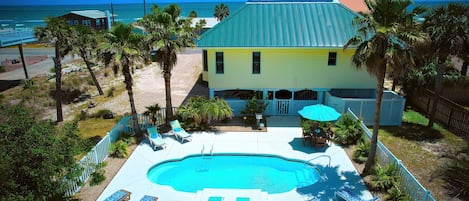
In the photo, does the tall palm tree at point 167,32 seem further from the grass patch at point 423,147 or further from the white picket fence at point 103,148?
the grass patch at point 423,147

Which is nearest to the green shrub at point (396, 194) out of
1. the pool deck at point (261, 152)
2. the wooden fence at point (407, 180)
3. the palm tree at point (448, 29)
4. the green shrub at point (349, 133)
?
the wooden fence at point (407, 180)

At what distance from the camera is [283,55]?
20922 mm

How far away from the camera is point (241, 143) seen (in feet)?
57.3

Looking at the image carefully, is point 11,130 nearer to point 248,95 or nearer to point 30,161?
point 30,161

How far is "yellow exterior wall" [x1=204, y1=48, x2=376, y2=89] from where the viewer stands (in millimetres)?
20844

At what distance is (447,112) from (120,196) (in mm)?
18899

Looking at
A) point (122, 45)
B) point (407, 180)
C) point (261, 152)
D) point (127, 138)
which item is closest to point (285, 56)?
point (261, 152)

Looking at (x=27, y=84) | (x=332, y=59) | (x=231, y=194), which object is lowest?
(x=231, y=194)

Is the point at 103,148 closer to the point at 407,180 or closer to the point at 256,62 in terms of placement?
the point at 256,62

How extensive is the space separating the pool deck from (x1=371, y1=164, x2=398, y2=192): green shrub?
501mm

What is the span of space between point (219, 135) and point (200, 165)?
3217 mm

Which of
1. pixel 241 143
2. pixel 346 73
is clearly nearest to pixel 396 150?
pixel 346 73

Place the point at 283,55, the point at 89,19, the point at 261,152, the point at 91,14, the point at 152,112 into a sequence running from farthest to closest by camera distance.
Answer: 1. the point at 91,14
2. the point at 89,19
3. the point at 283,55
4. the point at 152,112
5. the point at 261,152

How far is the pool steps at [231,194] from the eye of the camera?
12.4 m
